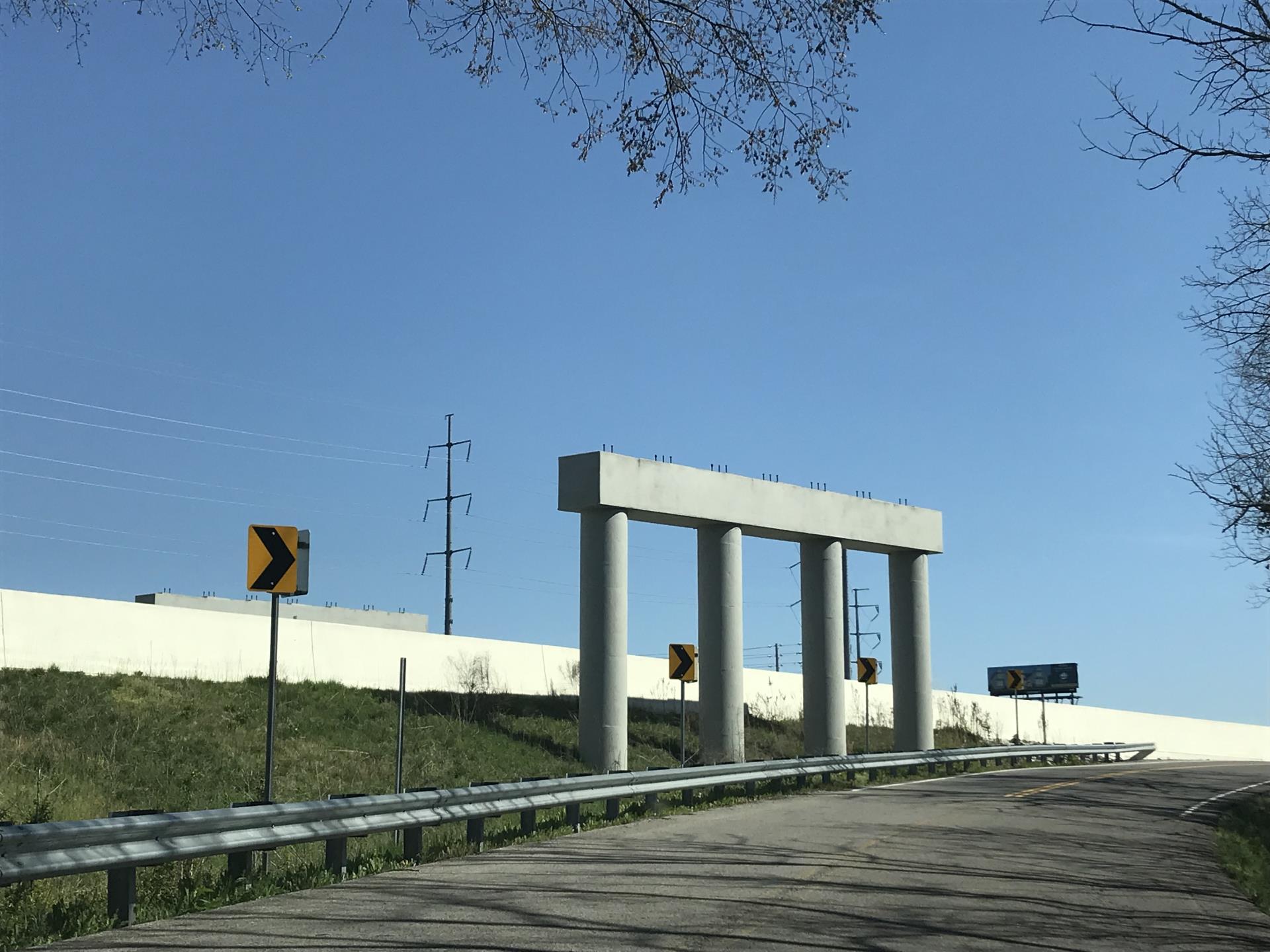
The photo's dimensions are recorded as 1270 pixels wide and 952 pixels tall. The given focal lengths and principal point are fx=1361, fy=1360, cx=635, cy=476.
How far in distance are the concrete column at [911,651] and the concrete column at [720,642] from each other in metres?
7.51

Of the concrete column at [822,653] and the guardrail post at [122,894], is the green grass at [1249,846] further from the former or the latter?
the concrete column at [822,653]

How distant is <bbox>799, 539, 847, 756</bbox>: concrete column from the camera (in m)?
38.9

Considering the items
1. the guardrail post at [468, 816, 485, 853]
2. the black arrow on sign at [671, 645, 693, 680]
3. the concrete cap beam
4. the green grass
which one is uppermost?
the concrete cap beam

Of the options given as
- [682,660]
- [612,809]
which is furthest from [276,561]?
[682,660]

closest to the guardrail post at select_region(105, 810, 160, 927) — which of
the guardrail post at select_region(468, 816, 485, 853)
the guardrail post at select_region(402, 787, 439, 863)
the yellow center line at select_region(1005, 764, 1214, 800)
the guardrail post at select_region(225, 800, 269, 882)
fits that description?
the guardrail post at select_region(225, 800, 269, 882)

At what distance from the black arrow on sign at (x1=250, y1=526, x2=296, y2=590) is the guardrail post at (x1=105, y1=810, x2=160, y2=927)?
4.40 meters

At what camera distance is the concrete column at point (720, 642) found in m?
35.3

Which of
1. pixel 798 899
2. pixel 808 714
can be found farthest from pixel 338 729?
pixel 798 899

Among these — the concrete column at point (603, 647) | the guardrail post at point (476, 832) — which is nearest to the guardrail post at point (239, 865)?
the guardrail post at point (476, 832)

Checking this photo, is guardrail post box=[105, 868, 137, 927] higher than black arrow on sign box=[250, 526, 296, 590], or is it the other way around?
black arrow on sign box=[250, 526, 296, 590]

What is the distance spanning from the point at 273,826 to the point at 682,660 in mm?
17361

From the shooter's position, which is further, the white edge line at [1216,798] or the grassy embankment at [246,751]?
the white edge line at [1216,798]

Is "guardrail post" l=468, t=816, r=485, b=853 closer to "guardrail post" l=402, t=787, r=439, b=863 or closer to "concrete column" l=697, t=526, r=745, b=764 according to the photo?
"guardrail post" l=402, t=787, r=439, b=863

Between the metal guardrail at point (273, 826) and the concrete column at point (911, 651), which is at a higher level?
the concrete column at point (911, 651)
